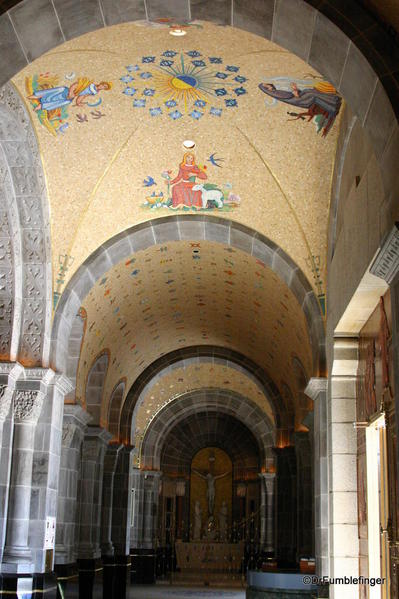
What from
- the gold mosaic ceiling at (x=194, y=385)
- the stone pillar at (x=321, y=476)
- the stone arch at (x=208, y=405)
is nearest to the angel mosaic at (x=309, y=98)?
the stone pillar at (x=321, y=476)

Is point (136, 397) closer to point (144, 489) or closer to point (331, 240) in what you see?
point (144, 489)

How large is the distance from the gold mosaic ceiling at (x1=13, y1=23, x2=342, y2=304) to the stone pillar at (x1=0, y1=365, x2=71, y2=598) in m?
1.60

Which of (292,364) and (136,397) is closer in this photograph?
(292,364)

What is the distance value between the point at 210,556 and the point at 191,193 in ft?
63.0

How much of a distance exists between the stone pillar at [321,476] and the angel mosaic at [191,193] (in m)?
3.15

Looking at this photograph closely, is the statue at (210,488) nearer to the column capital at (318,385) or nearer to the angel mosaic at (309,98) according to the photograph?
the column capital at (318,385)

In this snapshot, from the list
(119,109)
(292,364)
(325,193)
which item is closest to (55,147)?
(119,109)

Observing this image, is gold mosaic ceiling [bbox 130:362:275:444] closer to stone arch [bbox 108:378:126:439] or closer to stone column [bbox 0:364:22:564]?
stone arch [bbox 108:378:126:439]

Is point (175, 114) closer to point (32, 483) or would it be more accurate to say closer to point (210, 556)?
point (32, 483)

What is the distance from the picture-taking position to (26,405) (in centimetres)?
1077

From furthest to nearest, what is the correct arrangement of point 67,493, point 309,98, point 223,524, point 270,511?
point 223,524
point 270,511
point 67,493
point 309,98

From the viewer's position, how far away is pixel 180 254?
1387 centimetres

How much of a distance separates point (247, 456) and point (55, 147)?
20530 mm

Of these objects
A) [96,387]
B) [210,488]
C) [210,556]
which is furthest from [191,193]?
[210,488]
